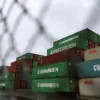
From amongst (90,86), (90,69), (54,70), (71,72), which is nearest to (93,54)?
(90,69)

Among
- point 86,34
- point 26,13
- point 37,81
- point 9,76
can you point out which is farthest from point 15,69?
point 26,13

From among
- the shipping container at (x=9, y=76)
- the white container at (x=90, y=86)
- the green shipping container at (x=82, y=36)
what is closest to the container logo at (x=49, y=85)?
the white container at (x=90, y=86)

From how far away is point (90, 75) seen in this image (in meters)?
3.56

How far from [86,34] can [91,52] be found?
1.91 meters

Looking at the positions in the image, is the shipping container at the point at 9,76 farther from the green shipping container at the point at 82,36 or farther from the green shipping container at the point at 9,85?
the green shipping container at the point at 82,36

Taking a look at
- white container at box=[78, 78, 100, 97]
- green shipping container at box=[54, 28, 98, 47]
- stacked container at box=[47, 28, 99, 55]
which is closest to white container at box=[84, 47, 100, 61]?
white container at box=[78, 78, 100, 97]

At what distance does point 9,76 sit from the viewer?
7.40 m

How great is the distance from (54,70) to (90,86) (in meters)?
1.28

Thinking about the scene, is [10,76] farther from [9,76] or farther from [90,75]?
[90,75]

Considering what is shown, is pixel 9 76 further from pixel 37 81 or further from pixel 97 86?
pixel 97 86

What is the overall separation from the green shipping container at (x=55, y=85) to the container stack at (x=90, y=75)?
20 cm

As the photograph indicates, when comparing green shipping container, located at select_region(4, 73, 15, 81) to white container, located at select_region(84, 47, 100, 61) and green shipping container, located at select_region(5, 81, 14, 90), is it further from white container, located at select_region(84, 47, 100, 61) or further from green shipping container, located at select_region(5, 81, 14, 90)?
white container, located at select_region(84, 47, 100, 61)

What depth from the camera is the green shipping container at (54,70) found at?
4.10m

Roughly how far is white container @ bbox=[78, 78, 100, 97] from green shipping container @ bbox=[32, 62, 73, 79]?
0.37m
